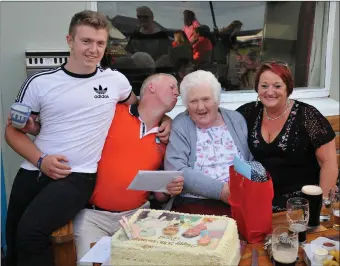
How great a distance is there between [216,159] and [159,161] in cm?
30

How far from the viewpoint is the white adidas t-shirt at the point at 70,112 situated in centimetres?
206

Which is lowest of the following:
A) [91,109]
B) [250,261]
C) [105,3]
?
[250,261]

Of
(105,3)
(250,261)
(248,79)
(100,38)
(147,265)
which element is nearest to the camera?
(147,265)

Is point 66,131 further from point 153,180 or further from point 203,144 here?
point 203,144

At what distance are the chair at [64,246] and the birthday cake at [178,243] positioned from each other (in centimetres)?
54

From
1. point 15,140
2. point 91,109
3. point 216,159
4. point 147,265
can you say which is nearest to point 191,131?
point 216,159

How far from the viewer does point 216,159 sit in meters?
2.25

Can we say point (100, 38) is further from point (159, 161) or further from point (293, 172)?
point (293, 172)

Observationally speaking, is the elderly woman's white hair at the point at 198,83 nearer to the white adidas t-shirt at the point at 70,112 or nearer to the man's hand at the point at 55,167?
the white adidas t-shirt at the point at 70,112

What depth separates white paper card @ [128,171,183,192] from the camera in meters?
1.88

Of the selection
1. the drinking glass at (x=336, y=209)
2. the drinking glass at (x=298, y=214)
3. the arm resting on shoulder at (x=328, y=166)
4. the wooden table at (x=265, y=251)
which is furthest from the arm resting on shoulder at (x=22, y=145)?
the arm resting on shoulder at (x=328, y=166)

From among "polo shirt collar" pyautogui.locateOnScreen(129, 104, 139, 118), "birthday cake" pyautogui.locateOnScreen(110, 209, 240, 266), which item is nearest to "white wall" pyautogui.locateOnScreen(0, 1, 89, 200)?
"polo shirt collar" pyautogui.locateOnScreen(129, 104, 139, 118)

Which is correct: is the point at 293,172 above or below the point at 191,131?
below

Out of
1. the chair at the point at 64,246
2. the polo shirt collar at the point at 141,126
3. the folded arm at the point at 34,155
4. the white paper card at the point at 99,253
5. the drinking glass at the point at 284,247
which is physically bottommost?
the chair at the point at 64,246
